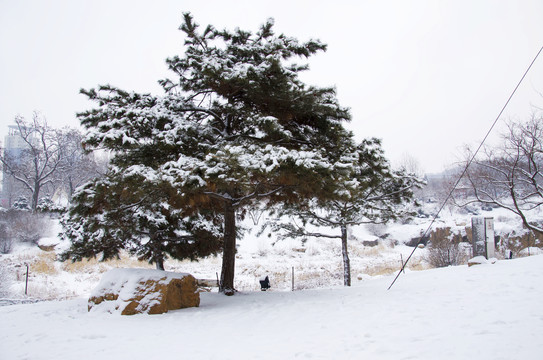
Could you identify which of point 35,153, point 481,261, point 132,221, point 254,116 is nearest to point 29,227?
point 35,153

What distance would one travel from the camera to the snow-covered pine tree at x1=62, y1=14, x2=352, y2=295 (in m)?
5.95

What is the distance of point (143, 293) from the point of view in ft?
22.0

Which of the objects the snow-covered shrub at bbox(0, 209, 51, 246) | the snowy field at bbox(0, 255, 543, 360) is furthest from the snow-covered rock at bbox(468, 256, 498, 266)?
the snow-covered shrub at bbox(0, 209, 51, 246)

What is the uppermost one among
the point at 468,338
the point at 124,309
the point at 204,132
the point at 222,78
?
the point at 222,78

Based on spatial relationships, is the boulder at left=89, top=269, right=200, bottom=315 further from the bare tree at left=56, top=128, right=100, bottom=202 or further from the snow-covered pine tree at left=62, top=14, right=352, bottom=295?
the bare tree at left=56, top=128, right=100, bottom=202

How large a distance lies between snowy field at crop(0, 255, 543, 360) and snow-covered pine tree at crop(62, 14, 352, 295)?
2407 mm

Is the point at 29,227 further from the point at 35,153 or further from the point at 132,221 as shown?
the point at 132,221

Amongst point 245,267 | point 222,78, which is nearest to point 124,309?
point 222,78

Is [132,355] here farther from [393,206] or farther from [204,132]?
[393,206]

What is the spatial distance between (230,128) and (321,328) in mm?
5938

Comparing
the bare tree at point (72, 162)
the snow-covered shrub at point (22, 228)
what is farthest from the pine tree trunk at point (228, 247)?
the bare tree at point (72, 162)

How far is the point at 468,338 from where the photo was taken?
3.79 m

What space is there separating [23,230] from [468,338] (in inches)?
1017

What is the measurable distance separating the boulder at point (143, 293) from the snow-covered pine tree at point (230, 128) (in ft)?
5.29
